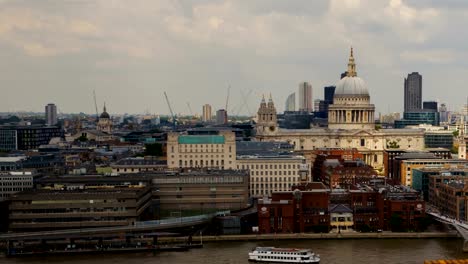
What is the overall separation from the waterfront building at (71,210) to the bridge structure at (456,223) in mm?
19467

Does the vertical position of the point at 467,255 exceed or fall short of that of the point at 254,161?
it falls short

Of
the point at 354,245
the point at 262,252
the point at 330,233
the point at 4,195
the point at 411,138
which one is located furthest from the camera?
the point at 411,138

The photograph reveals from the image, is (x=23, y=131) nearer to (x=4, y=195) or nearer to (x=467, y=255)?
(x=4, y=195)

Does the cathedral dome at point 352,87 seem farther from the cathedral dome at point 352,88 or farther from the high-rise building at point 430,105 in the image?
the high-rise building at point 430,105

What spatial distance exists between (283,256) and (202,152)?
88.2 ft

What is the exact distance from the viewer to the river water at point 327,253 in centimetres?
4321

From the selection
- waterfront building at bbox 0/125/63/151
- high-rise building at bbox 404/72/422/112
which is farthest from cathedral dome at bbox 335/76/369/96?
high-rise building at bbox 404/72/422/112

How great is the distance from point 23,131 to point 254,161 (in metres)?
61.1

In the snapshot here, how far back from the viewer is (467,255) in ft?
145

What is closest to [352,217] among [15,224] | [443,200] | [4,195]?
[443,200]

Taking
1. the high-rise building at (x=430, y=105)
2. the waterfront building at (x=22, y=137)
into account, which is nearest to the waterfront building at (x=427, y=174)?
the waterfront building at (x=22, y=137)

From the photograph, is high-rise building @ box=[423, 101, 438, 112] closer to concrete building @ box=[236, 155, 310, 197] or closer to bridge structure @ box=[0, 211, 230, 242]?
concrete building @ box=[236, 155, 310, 197]

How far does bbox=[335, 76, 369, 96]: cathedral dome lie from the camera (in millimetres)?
96500

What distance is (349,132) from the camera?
301 ft
